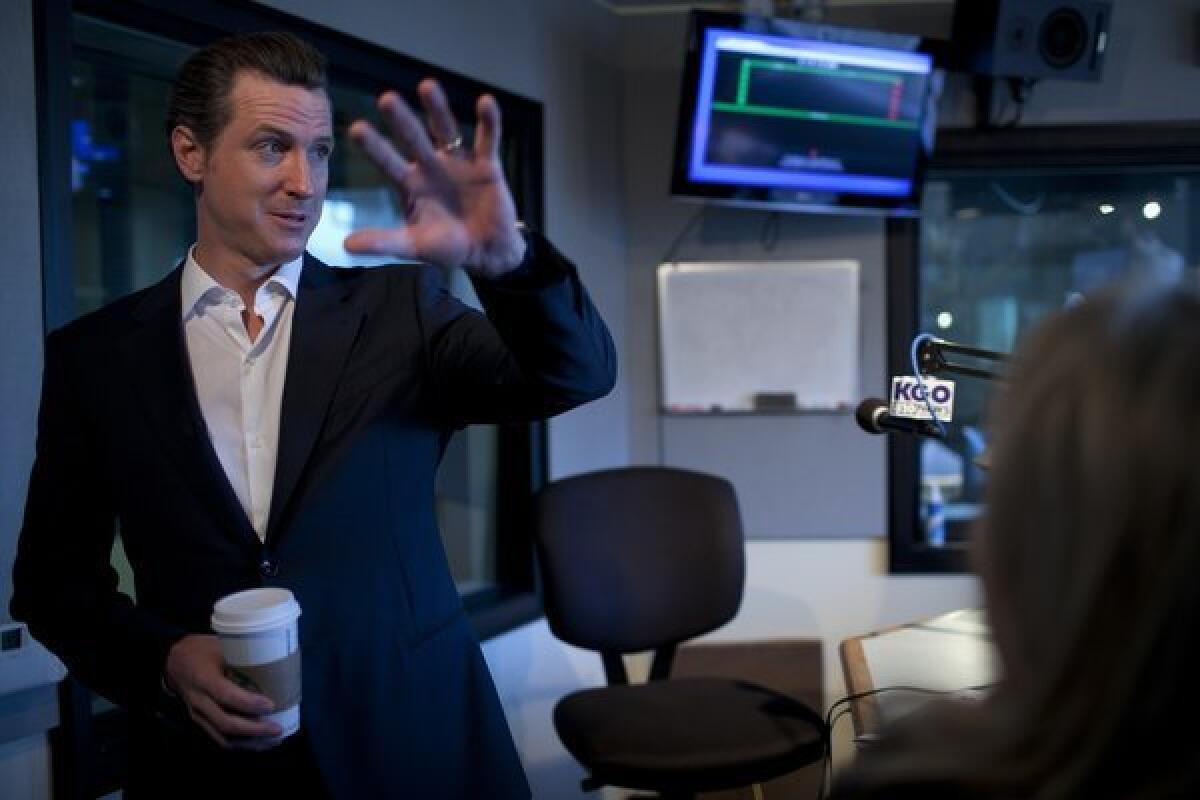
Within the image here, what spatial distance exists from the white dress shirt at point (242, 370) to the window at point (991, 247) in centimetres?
251

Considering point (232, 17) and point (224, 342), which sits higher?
point (232, 17)

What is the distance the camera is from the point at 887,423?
1.78 meters

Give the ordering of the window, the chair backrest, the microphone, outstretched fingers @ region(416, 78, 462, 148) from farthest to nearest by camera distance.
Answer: the window → the chair backrest → the microphone → outstretched fingers @ region(416, 78, 462, 148)

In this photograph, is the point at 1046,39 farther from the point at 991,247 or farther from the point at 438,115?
the point at 438,115

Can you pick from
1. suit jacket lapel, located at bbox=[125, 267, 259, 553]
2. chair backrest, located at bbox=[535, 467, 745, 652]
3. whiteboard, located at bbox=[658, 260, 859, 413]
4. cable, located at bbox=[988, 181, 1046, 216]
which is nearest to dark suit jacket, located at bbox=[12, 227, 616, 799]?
suit jacket lapel, located at bbox=[125, 267, 259, 553]

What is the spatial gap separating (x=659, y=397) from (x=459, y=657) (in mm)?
2221

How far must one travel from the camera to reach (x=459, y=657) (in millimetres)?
1437

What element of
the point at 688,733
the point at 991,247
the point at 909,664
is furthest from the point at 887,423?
the point at 991,247

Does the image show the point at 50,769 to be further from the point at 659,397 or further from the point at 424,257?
the point at 659,397

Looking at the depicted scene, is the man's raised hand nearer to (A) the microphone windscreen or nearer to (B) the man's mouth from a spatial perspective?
(B) the man's mouth

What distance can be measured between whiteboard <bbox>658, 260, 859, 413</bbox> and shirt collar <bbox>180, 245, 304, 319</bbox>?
7.30 feet

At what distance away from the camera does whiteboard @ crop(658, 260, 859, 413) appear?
11.5 feet

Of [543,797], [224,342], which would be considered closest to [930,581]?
[543,797]

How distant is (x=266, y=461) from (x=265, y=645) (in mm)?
279
